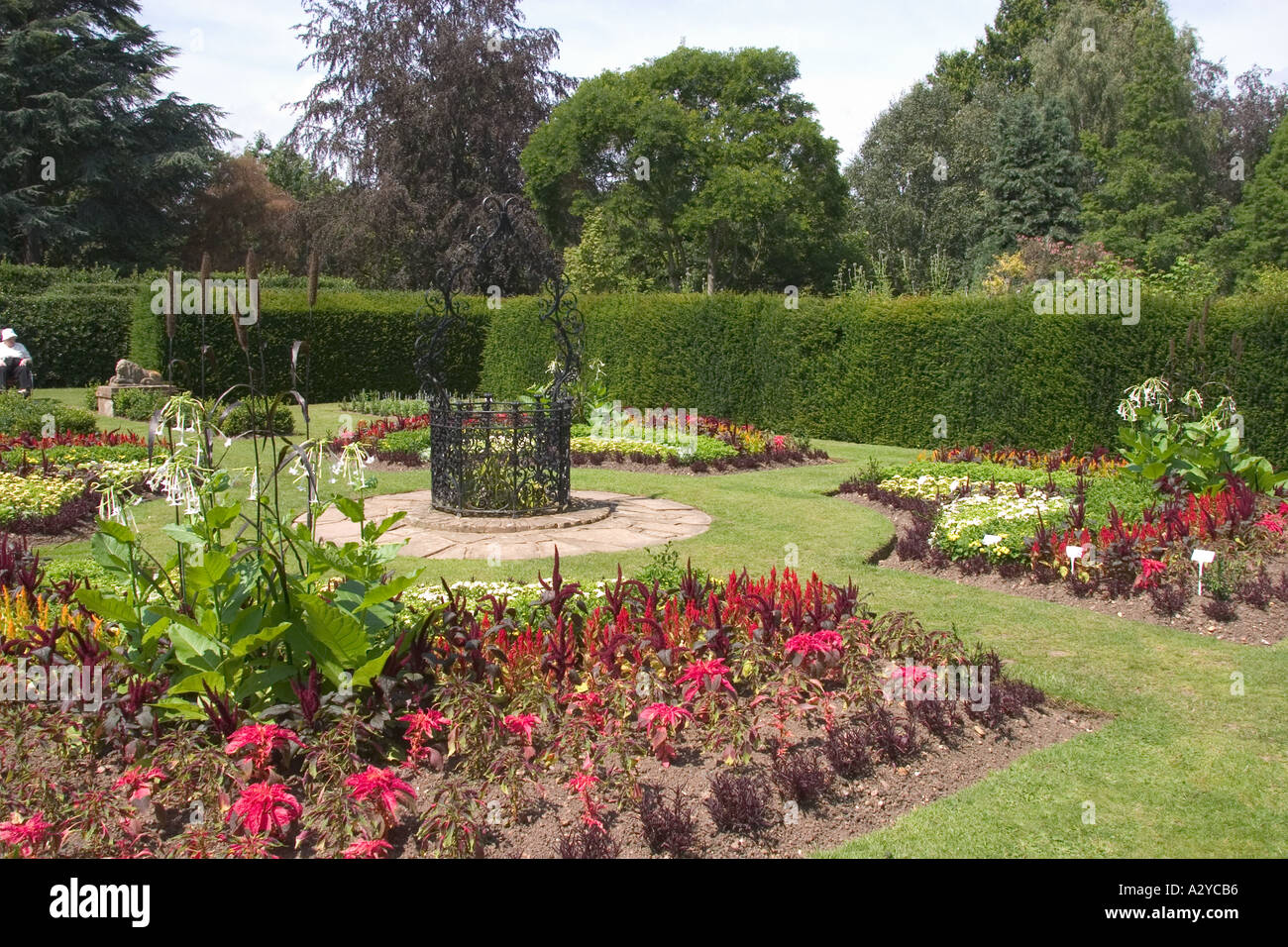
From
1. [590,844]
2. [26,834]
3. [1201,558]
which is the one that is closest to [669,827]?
[590,844]

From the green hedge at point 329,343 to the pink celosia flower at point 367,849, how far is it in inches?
630

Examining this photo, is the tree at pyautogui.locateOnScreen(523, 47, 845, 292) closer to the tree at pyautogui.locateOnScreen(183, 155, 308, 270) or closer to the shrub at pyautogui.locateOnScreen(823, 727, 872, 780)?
the tree at pyautogui.locateOnScreen(183, 155, 308, 270)

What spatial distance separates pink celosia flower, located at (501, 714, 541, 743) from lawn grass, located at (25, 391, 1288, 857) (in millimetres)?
1234

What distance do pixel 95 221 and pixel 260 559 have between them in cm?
3145

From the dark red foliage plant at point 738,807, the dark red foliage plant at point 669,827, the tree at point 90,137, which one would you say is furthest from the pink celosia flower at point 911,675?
the tree at point 90,137

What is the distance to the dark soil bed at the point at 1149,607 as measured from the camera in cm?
591

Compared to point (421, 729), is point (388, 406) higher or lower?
higher

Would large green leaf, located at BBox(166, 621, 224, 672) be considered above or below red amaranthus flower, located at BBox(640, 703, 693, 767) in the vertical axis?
above

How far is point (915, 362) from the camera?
14.4 meters

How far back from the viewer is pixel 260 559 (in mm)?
3861

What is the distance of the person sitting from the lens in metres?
17.2

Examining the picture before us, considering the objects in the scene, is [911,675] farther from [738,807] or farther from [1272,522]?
[1272,522]

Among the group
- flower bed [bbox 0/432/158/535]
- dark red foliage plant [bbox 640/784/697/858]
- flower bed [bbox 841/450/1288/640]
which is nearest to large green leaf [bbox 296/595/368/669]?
dark red foliage plant [bbox 640/784/697/858]

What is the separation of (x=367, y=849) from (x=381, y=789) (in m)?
0.23
